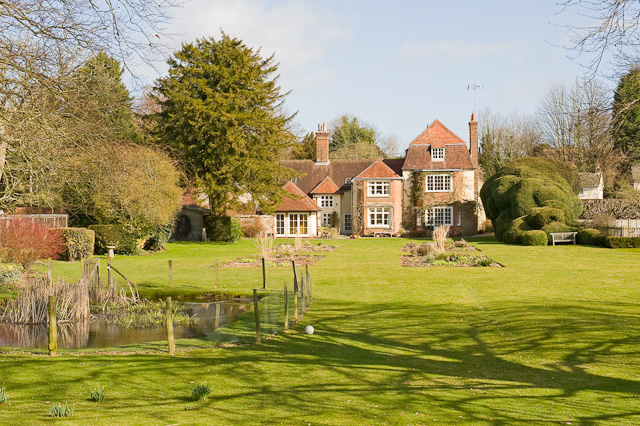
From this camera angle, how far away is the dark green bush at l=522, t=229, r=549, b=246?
32.5 m

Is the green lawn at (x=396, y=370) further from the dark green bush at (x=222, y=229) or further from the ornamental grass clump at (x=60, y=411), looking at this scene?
the dark green bush at (x=222, y=229)

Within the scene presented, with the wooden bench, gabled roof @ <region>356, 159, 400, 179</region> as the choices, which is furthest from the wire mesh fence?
gabled roof @ <region>356, 159, 400, 179</region>

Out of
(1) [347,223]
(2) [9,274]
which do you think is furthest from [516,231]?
(2) [9,274]

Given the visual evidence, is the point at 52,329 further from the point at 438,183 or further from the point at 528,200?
the point at 438,183

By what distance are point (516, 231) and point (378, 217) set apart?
50.8 ft

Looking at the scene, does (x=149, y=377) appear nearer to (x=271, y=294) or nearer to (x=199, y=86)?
(x=271, y=294)

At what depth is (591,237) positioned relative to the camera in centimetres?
3197

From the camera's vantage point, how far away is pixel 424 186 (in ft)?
158

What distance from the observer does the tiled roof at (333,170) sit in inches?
2032

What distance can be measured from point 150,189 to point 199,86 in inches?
460

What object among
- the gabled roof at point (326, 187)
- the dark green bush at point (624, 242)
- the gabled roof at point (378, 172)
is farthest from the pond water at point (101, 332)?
the gabled roof at point (326, 187)

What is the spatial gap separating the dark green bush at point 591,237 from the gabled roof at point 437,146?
15793 mm

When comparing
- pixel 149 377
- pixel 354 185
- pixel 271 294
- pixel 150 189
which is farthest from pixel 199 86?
→ pixel 149 377

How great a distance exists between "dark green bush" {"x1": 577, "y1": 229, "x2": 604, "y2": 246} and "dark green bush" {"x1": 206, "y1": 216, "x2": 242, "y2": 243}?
20.9m
